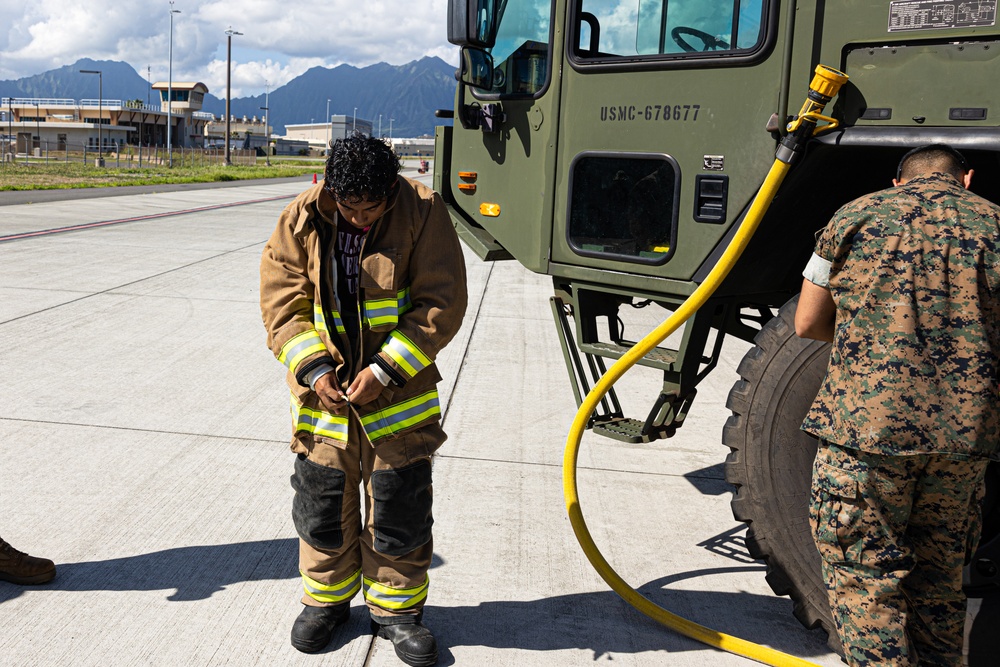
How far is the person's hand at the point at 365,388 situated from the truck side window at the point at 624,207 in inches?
49.1

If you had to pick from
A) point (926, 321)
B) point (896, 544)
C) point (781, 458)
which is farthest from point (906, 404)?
point (781, 458)

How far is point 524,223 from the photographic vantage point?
4.02 metres

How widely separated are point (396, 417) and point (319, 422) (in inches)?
10.1

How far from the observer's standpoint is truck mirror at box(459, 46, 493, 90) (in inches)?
158

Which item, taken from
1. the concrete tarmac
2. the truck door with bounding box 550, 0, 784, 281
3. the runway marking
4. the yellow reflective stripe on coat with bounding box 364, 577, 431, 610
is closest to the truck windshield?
the truck door with bounding box 550, 0, 784, 281

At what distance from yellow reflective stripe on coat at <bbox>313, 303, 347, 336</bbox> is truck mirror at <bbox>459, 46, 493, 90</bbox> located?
1475 mm

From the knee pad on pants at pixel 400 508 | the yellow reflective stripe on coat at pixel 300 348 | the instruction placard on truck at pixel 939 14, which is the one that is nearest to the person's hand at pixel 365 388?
the yellow reflective stripe on coat at pixel 300 348

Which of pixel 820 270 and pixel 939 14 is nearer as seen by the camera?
pixel 820 270

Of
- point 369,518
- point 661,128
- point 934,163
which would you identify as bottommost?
point 369,518

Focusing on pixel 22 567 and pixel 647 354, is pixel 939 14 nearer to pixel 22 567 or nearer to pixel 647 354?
pixel 647 354

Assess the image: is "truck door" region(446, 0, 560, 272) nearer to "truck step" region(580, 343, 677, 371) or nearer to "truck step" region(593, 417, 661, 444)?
"truck step" region(580, 343, 677, 371)

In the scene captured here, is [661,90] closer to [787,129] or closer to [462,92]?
[787,129]

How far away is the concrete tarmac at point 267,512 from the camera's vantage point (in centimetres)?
325

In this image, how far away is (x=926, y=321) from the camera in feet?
7.87
